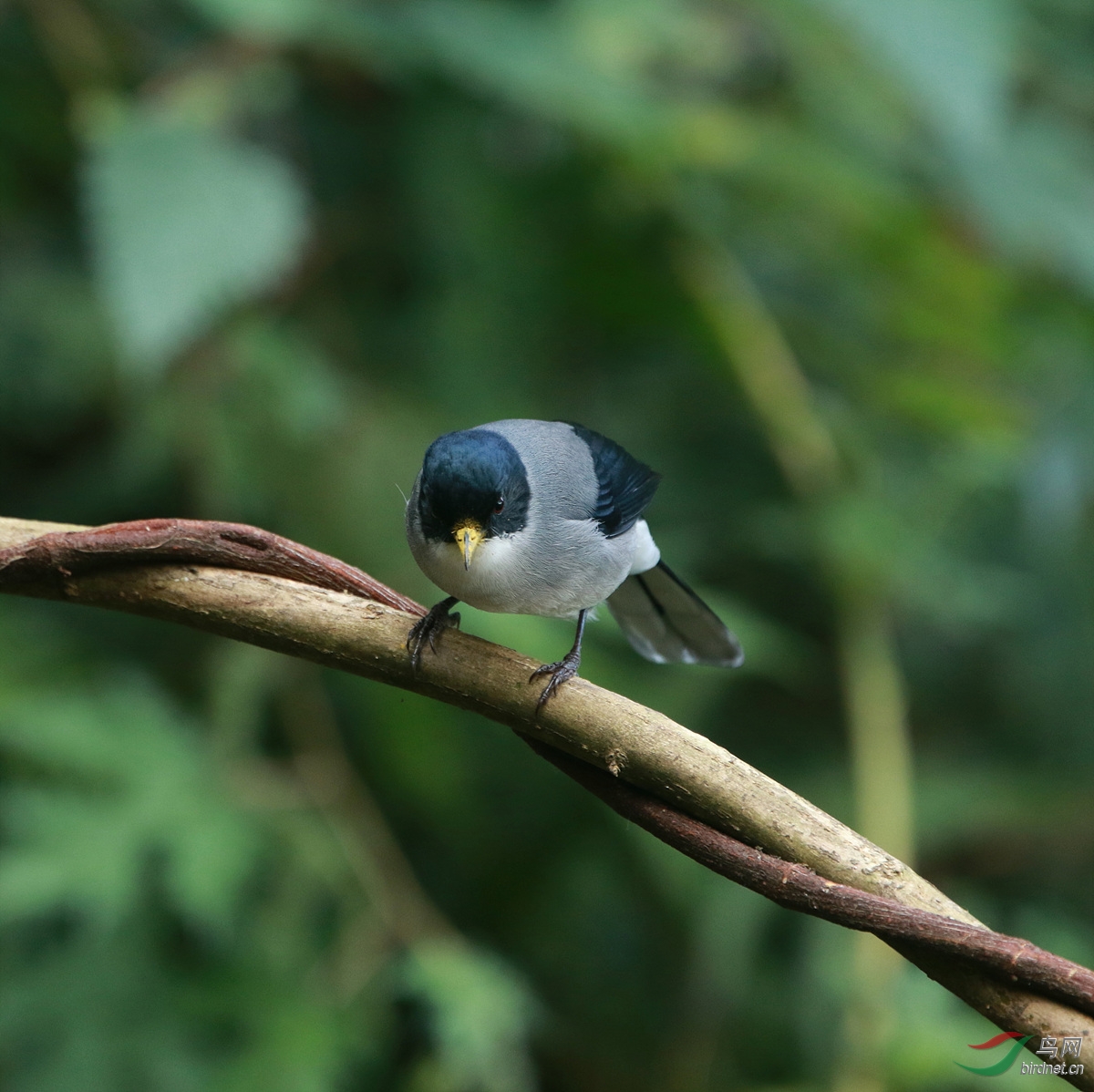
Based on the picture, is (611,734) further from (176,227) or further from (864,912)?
(176,227)

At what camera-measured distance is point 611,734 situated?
143 cm

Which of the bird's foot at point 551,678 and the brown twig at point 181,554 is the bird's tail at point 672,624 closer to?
the bird's foot at point 551,678

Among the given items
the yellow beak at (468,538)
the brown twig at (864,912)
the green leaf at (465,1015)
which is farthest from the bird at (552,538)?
the green leaf at (465,1015)

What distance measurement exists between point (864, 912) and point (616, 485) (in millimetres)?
1639

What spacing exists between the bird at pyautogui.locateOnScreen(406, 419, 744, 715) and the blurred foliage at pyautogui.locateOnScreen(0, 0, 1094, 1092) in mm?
747

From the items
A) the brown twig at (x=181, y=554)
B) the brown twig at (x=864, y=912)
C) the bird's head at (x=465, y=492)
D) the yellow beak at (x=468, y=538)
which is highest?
the bird's head at (x=465, y=492)

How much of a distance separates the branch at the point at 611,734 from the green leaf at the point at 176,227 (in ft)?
5.91

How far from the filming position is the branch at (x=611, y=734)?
121 cm

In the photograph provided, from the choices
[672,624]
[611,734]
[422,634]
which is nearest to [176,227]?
[672,624]

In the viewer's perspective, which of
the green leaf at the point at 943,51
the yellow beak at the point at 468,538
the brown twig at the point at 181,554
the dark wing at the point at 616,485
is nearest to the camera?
the brown twig at the point at 181,554

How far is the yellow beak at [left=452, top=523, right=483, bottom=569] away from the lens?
7.50 ft

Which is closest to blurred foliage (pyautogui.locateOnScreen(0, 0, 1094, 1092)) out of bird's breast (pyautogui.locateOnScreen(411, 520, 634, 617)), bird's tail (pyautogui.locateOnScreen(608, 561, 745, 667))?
bird's tail (pyautogui.locateOnScreen(608, 561, 745, 667))

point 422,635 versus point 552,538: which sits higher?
point 552,538

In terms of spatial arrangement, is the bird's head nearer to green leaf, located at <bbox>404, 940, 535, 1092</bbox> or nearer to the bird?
the bird
